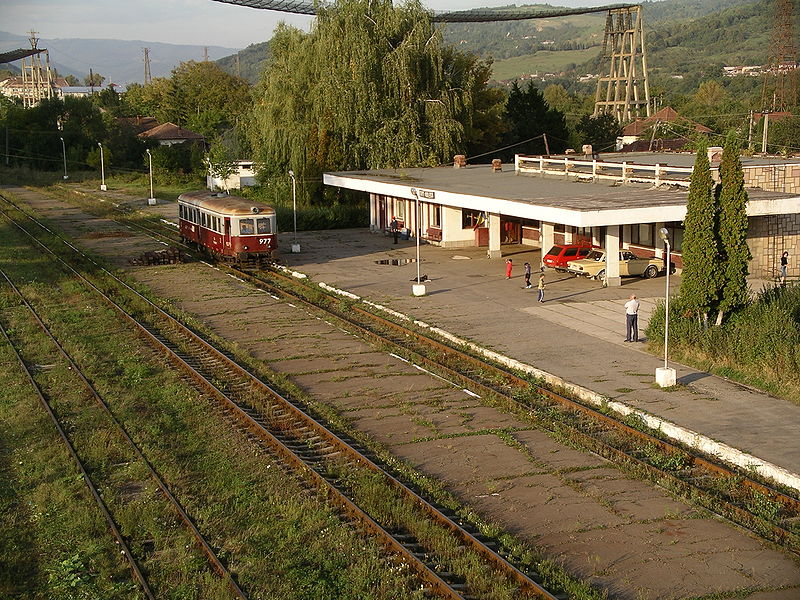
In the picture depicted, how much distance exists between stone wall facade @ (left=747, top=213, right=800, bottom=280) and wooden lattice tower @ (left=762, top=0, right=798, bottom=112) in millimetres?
54829

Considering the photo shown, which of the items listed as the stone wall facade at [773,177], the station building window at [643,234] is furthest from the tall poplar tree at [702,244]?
the stone wall facade at [773,177]

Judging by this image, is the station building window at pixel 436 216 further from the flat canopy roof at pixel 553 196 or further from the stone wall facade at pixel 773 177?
the stone wall facade at pixel 773 177

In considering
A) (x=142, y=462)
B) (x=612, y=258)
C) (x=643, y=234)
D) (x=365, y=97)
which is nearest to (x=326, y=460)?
(x=142, y=462)

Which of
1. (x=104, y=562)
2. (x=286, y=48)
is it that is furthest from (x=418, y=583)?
(x=286, y=48)

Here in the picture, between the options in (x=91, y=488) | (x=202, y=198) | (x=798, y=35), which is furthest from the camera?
(x=798, y=35)

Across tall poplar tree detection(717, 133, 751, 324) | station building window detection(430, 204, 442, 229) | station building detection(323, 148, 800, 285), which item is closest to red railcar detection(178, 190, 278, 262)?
station building detection(323, 148, 800, 285)

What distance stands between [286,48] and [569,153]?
60.7ft

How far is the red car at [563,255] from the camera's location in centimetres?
3375

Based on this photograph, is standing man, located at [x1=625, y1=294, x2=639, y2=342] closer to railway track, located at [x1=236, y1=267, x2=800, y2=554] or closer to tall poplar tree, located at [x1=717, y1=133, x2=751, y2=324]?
tall poplar tree, located at [x1=717, y1=133, x2=751, y2=324]

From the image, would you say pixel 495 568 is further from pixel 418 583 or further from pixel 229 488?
pixel 229 488

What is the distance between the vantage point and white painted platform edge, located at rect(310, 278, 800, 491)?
14070mm

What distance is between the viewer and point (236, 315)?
27.4 metres

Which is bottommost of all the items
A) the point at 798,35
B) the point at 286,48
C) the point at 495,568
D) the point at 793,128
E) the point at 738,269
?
the point at 495,568

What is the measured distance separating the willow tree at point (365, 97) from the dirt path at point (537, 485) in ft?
92.6
